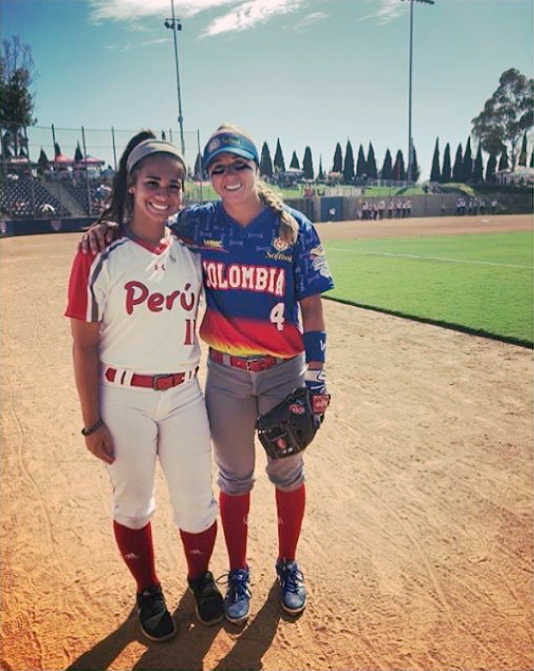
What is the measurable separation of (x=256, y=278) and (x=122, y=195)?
2.48 feet

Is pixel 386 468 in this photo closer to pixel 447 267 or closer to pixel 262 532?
pixel 262 532

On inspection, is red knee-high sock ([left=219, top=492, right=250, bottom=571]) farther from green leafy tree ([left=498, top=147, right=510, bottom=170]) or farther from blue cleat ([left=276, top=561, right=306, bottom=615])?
green leafy tree ([left=498, top=147, right=510, bottom=170])

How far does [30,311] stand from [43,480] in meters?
6.19

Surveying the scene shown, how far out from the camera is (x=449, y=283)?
10688 mm

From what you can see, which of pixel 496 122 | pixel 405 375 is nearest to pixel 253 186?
pixel 405 375

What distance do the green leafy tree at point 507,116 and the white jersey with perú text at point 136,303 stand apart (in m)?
74.2

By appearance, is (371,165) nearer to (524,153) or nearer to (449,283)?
(524,153)

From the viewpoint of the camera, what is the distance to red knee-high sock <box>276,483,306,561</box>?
2.63m

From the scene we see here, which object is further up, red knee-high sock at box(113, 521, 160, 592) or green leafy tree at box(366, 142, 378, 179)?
green leafy tree at box(366, 142, 378, 179)

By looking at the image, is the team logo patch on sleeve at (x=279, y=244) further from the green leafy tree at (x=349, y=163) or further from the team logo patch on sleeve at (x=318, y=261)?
Answer: the green leafy tree at (x=349, y=163)

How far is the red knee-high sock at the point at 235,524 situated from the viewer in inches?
103

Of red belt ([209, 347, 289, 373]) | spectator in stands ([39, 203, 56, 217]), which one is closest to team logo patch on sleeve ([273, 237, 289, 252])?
Answer: red belt ([209, 347, 289, 373])

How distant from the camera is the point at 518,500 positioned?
3.28 meters

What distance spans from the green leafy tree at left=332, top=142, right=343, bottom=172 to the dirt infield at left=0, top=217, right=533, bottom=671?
252 feet
